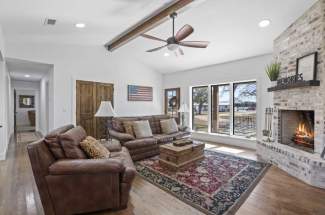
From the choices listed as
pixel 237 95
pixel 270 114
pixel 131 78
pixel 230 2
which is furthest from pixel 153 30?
pixel 270 114

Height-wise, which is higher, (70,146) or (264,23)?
(264,23)

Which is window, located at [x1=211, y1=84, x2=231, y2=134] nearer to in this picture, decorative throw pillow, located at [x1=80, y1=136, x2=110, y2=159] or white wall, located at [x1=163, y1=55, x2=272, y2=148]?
white wall, located at [x1=163, y1=55, x2=272, y2=148]

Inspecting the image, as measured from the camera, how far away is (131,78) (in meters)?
6.67

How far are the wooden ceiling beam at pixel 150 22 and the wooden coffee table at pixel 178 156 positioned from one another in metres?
2.58

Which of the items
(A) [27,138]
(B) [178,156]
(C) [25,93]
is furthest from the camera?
(C) [25,93]

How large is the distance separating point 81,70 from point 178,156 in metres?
3.96

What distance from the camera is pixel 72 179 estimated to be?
198 cm

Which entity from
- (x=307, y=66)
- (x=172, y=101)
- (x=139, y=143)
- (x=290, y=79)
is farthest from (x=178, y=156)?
(x=172, y=101)

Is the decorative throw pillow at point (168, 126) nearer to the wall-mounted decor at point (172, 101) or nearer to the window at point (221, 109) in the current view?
the window at point (221, 109)

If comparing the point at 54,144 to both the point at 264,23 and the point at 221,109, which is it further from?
the point at 221,109

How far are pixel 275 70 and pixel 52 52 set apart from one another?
18.4 feet

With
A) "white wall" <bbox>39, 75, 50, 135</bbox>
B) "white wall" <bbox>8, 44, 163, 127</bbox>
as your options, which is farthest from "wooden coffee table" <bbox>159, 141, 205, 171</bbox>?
"white wall" <bbox>39, 75, 50, 135</bbox>

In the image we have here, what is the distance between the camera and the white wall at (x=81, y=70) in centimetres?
484

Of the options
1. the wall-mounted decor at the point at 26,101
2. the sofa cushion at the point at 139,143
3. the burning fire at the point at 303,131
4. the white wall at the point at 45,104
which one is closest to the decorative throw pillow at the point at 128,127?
the sofa cushion at the point at 139,143
